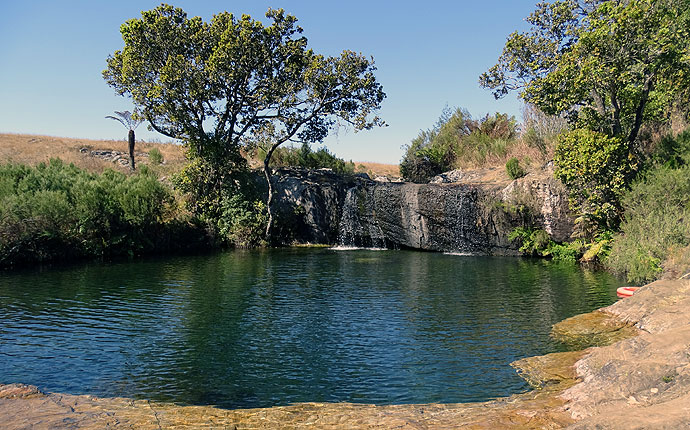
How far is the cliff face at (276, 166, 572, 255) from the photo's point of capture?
27.4m

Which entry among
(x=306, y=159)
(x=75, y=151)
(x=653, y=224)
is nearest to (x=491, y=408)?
(x=653, y=224)

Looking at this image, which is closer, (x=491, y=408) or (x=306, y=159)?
(x=491, y=408)

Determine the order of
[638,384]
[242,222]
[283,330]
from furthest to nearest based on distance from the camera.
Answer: [242,222], [283,330], [638,384]

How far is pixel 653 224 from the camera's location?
18.5m

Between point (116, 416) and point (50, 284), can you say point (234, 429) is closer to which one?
point (116, 416)

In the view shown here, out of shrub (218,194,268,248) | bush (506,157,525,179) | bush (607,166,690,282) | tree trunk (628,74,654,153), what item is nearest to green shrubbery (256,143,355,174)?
shrub (218,194,268,248)

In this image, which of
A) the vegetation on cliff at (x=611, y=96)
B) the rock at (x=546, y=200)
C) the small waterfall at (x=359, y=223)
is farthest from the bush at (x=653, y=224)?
the small waterfall at (x=359, y=223)

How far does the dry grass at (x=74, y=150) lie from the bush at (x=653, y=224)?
2977 cm

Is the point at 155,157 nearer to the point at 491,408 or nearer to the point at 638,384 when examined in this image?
the point at 491,408

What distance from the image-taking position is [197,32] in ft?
97.5

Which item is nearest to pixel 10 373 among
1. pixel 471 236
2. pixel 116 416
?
pixel 116 416

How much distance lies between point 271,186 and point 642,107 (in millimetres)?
20883

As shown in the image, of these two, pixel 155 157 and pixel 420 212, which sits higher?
pixel 155 157

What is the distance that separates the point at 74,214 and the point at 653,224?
24.5m
